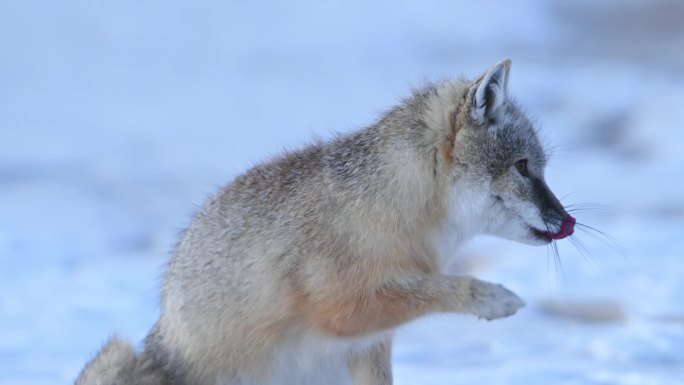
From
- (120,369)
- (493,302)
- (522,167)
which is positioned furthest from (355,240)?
(120,369)

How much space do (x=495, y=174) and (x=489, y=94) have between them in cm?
33

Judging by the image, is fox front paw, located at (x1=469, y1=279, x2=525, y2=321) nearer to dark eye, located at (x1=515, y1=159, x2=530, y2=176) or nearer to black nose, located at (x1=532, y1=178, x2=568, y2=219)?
black nose, located at (x1=532, y1=178, x2=568, y2=219)

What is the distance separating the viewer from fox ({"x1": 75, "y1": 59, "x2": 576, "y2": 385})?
430 centimetres

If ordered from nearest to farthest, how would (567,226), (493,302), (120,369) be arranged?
(493,302)
(567,226)
(120,369)

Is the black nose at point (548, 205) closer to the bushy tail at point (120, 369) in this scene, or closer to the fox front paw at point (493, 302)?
the fox front paw at point (493, 302)

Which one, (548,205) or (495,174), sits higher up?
(495,174)

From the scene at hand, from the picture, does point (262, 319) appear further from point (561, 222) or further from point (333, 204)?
point (561, 222)

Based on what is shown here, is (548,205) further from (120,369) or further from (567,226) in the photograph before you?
(120,369)

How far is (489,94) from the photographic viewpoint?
4.39m

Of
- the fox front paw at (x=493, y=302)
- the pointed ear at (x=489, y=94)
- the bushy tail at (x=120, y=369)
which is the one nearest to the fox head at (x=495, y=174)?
the pointed ear at (x=489, y=94)

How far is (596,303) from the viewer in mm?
6570

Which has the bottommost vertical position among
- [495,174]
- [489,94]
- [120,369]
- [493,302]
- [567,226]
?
[493,302]

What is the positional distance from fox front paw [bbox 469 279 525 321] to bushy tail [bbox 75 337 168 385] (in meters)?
1.48

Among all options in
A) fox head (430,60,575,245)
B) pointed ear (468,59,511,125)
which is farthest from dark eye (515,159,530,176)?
pointed ear (468,59,511,125)
